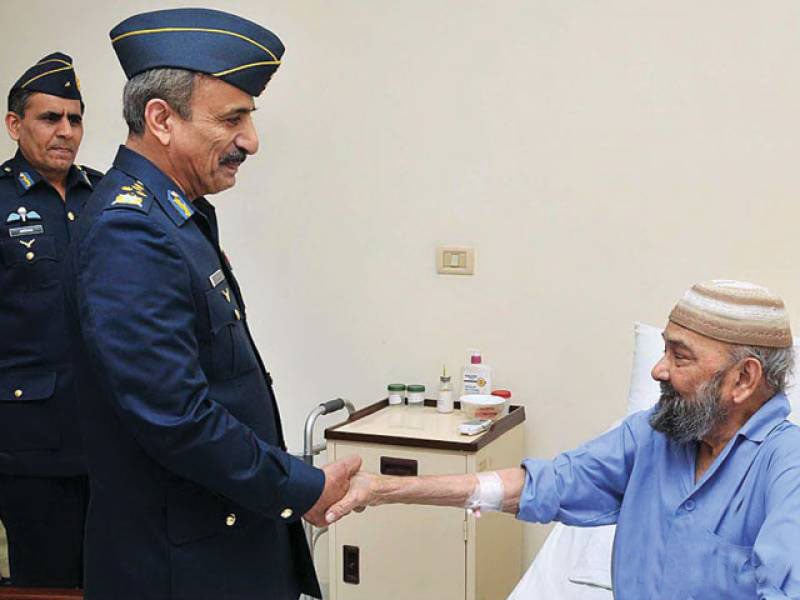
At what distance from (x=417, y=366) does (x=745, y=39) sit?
143cm

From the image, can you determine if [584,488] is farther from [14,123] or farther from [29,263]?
[14,123]

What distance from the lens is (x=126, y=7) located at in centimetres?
366

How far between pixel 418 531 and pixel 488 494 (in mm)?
1010

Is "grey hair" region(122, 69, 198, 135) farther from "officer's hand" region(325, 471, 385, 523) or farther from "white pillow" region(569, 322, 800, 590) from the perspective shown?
"white pillow" region(569, 322, 800, 590)

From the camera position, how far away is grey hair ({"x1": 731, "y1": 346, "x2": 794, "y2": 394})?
1.75 m

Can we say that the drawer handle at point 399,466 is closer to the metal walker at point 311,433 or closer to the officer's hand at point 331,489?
the metal walker at point 311,433

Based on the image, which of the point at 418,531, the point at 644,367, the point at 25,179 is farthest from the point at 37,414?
the point at 644,367

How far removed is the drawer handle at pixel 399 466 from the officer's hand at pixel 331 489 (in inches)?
37.3

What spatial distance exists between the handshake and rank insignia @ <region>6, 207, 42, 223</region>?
1242 mm

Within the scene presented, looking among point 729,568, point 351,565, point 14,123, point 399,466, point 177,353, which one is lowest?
point 351,565

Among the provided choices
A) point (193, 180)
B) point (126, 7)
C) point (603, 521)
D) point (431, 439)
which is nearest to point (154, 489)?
point (193, 180)

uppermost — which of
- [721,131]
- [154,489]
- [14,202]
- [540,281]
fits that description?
[721,131]

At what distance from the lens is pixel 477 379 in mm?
3207

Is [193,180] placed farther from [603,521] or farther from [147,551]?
[603,521]
